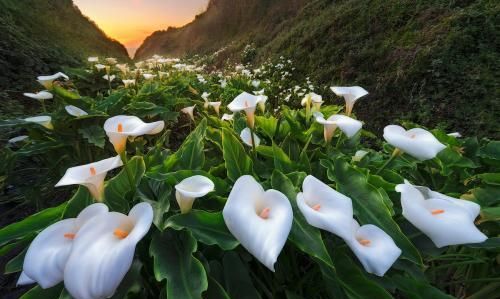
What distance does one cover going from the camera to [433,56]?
5.70 meters

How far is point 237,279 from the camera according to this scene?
39.7 inches

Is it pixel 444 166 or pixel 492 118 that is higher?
pixel 444 166

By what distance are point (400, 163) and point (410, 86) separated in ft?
15.4

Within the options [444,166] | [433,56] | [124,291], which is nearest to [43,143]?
[124,291]

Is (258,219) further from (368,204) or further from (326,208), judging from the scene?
(368,204)

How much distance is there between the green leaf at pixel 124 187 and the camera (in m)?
1.18


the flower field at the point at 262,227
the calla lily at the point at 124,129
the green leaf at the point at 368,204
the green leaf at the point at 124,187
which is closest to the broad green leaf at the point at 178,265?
the flower field at the point at 262,227

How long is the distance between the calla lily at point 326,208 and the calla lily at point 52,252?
22.8 inches

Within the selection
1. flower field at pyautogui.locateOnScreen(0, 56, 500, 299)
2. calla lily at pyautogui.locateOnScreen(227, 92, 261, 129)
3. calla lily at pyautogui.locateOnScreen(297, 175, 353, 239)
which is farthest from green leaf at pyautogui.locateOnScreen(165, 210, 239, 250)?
calla lily at pyautogui.locateOnScreen(227, 92, 261, 129)

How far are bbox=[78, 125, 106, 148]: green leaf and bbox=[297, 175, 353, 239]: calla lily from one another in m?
1.63

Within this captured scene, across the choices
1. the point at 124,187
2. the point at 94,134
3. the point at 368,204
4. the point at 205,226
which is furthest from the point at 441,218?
the point at 94,134

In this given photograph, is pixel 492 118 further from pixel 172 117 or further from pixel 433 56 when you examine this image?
pixel 172 117

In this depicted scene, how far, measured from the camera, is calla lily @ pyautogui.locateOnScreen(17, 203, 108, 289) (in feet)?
2.62

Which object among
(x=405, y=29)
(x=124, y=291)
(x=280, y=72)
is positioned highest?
(x=405, y=29)
